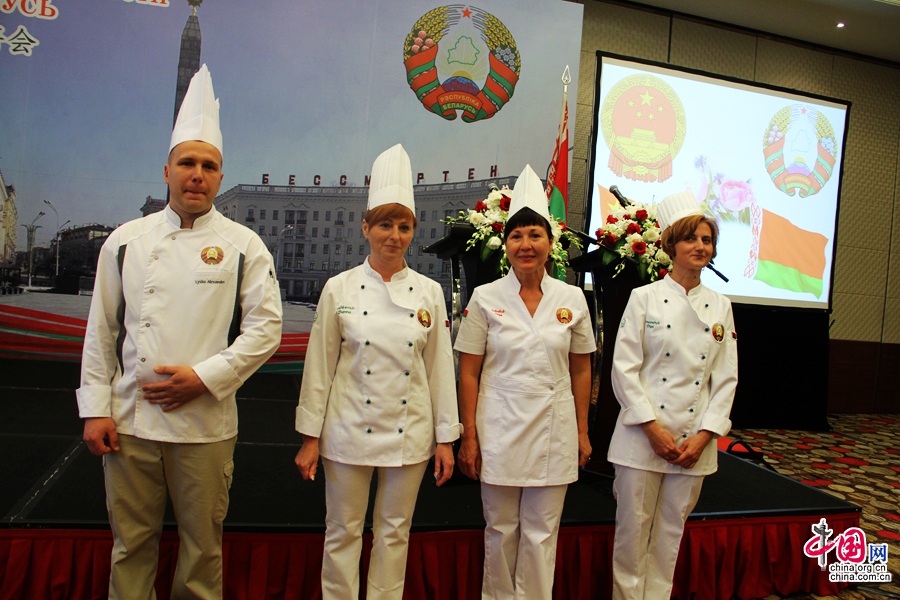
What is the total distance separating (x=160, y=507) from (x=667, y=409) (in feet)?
4.89

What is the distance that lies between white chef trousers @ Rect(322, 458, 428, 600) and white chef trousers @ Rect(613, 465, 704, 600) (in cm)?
72

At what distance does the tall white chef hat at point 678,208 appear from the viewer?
1985 mm

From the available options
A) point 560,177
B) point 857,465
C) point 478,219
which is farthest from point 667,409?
point 857,465

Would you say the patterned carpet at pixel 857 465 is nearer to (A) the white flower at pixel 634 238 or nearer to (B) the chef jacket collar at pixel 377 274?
(A) the white flower at pixel 634 238

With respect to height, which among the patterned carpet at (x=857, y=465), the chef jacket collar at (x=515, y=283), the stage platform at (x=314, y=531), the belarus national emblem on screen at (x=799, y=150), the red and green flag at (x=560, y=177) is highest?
the belarus national emblem on screen at (x=799, y=150)

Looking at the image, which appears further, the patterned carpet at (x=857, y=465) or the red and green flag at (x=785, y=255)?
the red and green flag at (x=785, y=255)

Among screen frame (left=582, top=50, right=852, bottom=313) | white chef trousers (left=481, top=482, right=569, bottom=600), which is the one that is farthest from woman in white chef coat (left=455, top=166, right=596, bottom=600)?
screen frame (left=582, top=50, right=852, bottom=313)

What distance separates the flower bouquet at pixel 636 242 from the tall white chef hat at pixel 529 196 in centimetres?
79

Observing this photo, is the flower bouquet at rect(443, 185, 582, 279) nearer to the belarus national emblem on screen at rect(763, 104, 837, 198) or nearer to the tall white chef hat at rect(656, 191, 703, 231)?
the tall white chef hat at rect(656, 191, 703, 231)

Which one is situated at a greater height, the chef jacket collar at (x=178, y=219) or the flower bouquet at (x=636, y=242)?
the flower bouquet at (x=636, y=242)

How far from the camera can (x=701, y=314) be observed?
192 centimetres

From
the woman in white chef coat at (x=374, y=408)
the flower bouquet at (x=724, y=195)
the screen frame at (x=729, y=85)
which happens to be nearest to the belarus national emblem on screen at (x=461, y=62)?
the screen frame at (x=729, y=85)

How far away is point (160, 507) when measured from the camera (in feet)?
5.20

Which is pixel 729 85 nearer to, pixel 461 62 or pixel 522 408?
pixel 461 62
